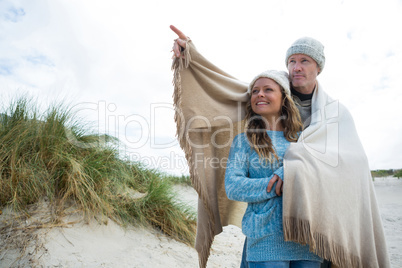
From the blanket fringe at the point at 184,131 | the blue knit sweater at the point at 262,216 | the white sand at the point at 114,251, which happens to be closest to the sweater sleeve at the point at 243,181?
the blue knit sweater at the point at 262,216

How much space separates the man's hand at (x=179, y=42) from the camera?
7.77 feet

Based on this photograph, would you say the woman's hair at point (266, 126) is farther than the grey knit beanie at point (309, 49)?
No

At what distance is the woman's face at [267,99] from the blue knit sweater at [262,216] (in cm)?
35

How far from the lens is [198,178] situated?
93.1 inches

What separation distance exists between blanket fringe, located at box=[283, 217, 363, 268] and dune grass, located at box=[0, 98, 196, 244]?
2768mm

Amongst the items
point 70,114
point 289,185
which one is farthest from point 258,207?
point 70,114

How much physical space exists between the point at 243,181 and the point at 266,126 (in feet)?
1.67

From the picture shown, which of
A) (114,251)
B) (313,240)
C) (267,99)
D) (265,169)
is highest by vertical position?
(267,99)

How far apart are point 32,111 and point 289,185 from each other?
13.4 ft

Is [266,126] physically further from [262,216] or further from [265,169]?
[262,216]

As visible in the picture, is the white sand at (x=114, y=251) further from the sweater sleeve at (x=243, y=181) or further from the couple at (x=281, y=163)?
the sweater sleeve at (x=243, y=181)

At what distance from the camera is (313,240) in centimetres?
171

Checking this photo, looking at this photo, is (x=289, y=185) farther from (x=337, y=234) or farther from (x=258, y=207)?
(x=337, y=234)

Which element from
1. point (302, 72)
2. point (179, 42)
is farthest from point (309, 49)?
point (179, 42)
